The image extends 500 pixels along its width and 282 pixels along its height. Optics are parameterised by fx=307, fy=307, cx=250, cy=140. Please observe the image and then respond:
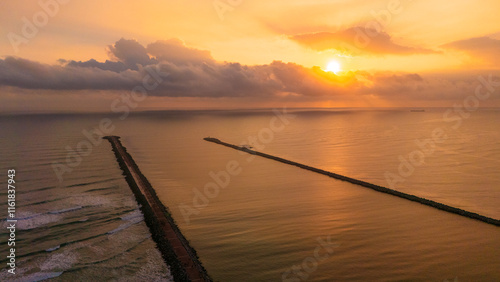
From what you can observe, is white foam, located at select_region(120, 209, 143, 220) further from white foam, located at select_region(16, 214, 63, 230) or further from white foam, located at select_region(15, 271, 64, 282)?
white foam, located at select_region(15, 271, 64, 282)

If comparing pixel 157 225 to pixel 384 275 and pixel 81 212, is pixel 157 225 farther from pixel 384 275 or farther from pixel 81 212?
pixel 384 275

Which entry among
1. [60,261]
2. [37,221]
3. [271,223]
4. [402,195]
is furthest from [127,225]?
[402,195]

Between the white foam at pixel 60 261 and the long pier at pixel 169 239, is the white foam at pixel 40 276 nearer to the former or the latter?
the white foam at pixel 60 261

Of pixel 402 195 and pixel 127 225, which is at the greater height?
pixel 402 195

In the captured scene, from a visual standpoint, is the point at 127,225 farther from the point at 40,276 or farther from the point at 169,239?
the point at 40,276

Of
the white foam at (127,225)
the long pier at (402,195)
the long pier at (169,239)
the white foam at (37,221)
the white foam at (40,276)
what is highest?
the long pier at (402,195)

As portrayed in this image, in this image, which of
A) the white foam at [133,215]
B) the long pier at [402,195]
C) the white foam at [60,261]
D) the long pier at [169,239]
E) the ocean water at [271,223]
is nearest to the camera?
the long pier at [169,239]

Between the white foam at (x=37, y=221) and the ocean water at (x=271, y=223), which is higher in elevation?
the ocean water at (x=271, y=223)

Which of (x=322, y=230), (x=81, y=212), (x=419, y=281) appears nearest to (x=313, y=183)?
(x=322, y=230)

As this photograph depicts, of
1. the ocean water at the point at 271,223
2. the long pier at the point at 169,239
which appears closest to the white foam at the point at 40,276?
the ocean water at the point at 271,223
